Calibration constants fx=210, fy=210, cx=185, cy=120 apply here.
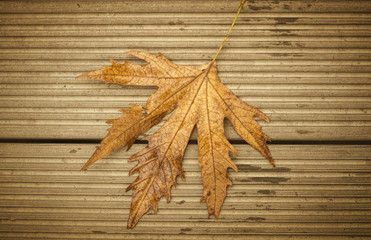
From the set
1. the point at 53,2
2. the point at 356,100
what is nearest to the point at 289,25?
the point at 356,100

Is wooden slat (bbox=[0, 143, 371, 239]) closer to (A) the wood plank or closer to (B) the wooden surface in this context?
(B) the wooden surface

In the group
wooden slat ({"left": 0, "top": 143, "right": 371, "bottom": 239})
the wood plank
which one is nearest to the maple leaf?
wooden slat ({"left": 0, "top": 143, "right": 371, "bottom": 239})

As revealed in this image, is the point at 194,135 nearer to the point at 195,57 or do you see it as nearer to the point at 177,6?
the point at 195,57

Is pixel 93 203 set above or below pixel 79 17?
below

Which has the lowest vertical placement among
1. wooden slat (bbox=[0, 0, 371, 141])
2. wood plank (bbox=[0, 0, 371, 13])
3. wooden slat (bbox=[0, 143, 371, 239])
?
wooden slat (bbox=[0, 143, 371, 239])

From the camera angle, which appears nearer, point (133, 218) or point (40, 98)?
point (133, 218)

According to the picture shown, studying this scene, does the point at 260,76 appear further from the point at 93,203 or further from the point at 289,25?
the point at 93,203
